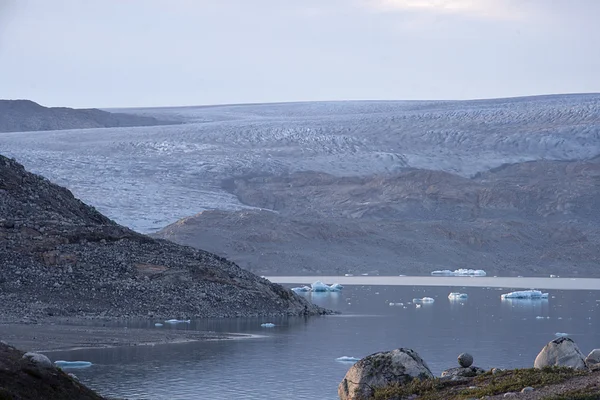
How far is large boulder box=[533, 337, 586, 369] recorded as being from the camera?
14.5 metres

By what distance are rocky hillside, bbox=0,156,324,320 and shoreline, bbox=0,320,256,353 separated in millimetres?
1942

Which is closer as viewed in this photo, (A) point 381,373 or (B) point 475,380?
(B) point 475,380

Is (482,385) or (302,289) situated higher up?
(482,385)

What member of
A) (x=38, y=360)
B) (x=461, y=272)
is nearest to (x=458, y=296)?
(x=461, y=272)

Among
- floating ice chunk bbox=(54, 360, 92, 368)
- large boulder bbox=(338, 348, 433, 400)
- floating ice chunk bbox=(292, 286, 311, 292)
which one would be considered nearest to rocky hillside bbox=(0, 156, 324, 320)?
floating ice chunk bbox=(54, 360, 92, 368)

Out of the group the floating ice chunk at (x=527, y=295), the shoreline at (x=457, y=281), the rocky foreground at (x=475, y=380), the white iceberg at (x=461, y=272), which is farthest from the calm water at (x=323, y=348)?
the white iceberg at (x=461, y=272)

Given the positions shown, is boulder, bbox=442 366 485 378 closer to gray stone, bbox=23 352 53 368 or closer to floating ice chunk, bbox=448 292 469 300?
gray stone, bbox=23 352 53 368

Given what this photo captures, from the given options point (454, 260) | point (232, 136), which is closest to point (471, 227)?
point (454, 260)

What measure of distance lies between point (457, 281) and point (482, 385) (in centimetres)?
4354

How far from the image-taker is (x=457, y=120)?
85.1m

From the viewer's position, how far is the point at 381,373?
1429 centimetres

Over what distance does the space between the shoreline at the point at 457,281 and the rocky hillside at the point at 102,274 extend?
19960mm

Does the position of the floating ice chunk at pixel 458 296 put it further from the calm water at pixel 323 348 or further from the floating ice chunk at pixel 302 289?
the floating ice chunk at pixel 302 289

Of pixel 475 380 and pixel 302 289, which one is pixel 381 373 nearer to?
pixel 475 380
